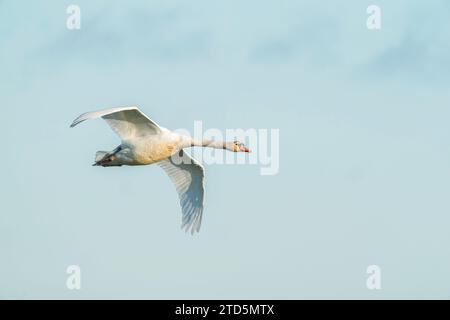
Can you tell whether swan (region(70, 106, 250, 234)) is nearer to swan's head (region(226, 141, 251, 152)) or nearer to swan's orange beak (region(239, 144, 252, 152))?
swan's head (region(226, 141, 251, 152))

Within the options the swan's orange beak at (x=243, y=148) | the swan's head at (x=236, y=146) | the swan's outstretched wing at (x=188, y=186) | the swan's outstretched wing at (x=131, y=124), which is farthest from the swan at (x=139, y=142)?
the swan's orange beak at (x=243, y=148)

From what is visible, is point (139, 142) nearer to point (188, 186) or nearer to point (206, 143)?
point (206, 143)

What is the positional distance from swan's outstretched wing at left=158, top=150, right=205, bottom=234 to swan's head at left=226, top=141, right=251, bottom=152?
106 centimetres

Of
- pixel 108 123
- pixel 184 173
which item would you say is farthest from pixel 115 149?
pixel 184 173

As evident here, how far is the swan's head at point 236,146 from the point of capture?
3047cm

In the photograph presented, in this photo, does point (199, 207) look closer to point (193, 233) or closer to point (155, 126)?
point (193, 233)

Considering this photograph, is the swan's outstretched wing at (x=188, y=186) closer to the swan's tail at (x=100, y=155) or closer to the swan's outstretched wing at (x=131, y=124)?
the swan's outstretched wing at (x=131, y=124)

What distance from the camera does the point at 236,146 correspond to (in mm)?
30562

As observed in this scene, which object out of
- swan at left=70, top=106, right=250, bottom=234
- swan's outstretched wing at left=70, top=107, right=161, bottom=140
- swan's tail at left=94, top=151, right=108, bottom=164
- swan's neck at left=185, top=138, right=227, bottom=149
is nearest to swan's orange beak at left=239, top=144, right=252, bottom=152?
swan's neck at left=185, top=138, right=227, bottom=149

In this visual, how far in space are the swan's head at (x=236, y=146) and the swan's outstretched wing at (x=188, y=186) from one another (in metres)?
1.06

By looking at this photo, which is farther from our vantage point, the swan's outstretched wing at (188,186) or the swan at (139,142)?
the swan's outstretched wing at (188,186)

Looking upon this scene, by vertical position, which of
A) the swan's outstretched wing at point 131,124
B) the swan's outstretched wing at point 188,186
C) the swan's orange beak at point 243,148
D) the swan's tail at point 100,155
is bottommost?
the swan's outstretched wing at point 188,186

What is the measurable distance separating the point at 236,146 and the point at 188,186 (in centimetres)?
178

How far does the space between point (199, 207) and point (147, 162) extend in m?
2.76
